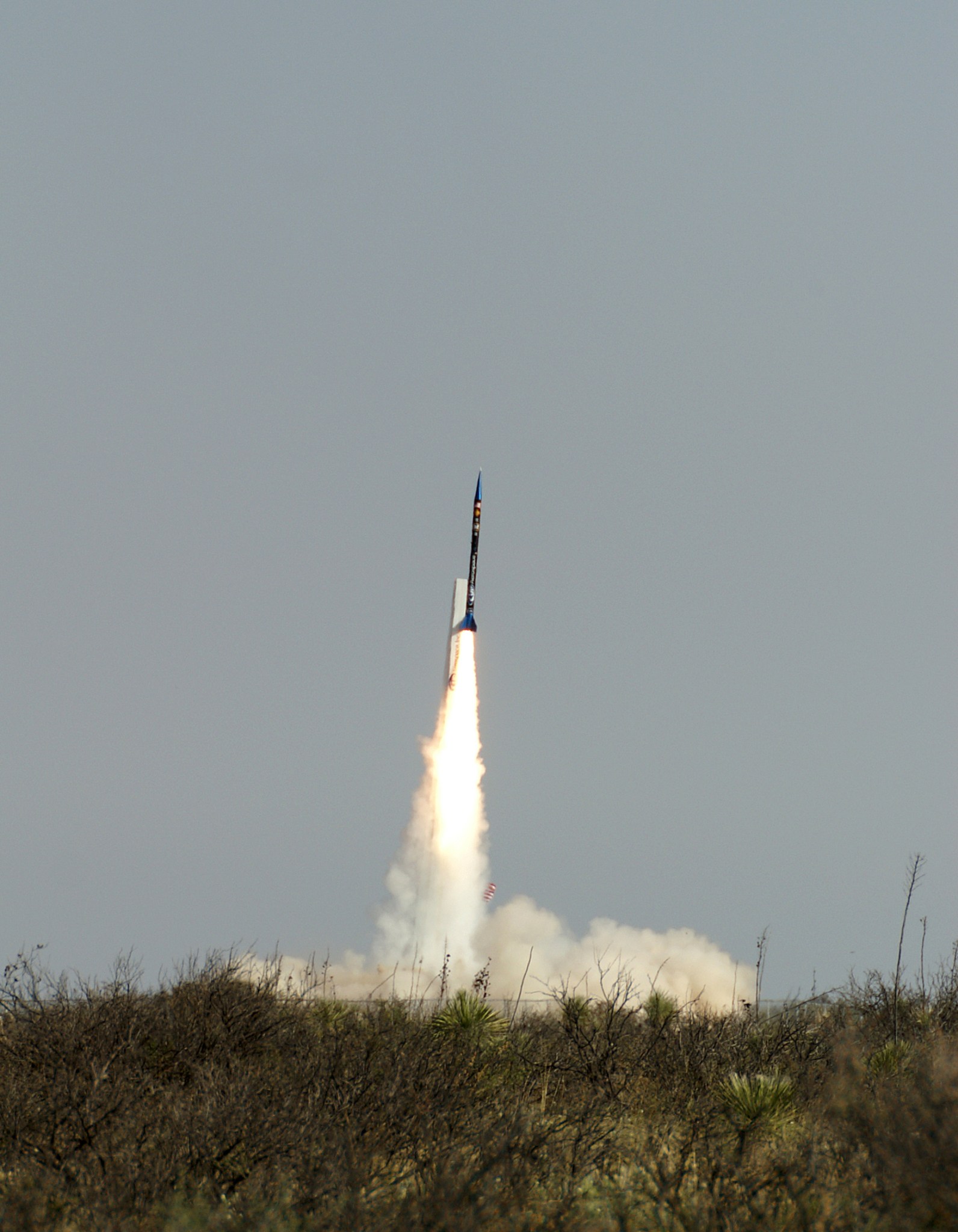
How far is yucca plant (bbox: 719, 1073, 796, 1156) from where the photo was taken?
665 inches

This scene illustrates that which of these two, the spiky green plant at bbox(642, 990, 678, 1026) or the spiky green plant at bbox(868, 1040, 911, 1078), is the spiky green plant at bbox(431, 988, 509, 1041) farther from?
the spiky green plant at bbox(868, 1040, 911, 1078)

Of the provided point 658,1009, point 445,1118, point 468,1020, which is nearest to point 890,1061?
point 658,1009

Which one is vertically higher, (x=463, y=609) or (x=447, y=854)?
(x=463, y=609)

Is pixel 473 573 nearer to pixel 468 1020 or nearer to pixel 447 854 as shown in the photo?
pixel 447 854

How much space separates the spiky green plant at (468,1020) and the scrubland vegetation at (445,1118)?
0.16ft

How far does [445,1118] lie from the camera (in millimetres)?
13766

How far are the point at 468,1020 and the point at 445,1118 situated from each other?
6.77 meters

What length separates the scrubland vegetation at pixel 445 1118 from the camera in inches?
418

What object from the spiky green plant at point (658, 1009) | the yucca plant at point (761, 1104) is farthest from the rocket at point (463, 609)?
the yucca plant at point (761, 1104)

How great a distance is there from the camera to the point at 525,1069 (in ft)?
64.4

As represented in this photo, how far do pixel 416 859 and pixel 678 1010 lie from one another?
60.3 feet

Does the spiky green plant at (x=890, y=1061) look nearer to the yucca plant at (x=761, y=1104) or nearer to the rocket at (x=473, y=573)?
the yucca plant at (x=761, y=1104)

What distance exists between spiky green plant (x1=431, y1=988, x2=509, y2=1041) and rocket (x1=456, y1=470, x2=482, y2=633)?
1903 centimetres

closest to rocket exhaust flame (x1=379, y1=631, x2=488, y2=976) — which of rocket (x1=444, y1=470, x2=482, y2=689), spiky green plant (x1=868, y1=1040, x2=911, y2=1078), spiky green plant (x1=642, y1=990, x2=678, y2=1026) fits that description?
rocket (x1=444, y1=470, x2=482, y2=689)
